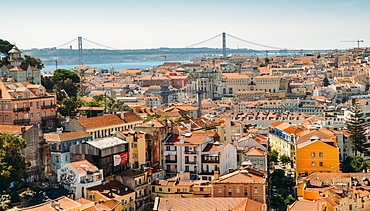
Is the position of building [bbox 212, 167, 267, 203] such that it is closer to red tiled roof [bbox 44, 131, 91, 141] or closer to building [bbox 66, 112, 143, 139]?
red tiled roof [bbox 44, 131, 91, 141]

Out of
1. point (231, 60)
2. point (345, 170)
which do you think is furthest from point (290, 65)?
point (345, 170)

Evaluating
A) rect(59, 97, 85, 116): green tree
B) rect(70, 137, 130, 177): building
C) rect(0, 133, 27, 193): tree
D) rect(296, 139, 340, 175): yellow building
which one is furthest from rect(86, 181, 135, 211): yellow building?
rect(296, 139, 340, 175): yellow building

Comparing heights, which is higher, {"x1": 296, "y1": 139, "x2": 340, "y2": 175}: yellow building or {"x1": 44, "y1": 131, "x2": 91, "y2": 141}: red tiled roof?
{"x1": 44, "y1": 131, "x2": 91, "y2": 141}: red tiled roof

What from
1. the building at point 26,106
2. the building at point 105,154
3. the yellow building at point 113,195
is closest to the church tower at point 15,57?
the building at point 26,106

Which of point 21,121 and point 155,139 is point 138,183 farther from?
point 21,121

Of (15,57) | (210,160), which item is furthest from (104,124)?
(15,57)

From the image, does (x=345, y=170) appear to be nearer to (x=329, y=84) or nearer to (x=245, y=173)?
(x=245, y=173)

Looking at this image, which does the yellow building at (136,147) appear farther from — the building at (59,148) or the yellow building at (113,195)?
the yellow building at (113,195)
